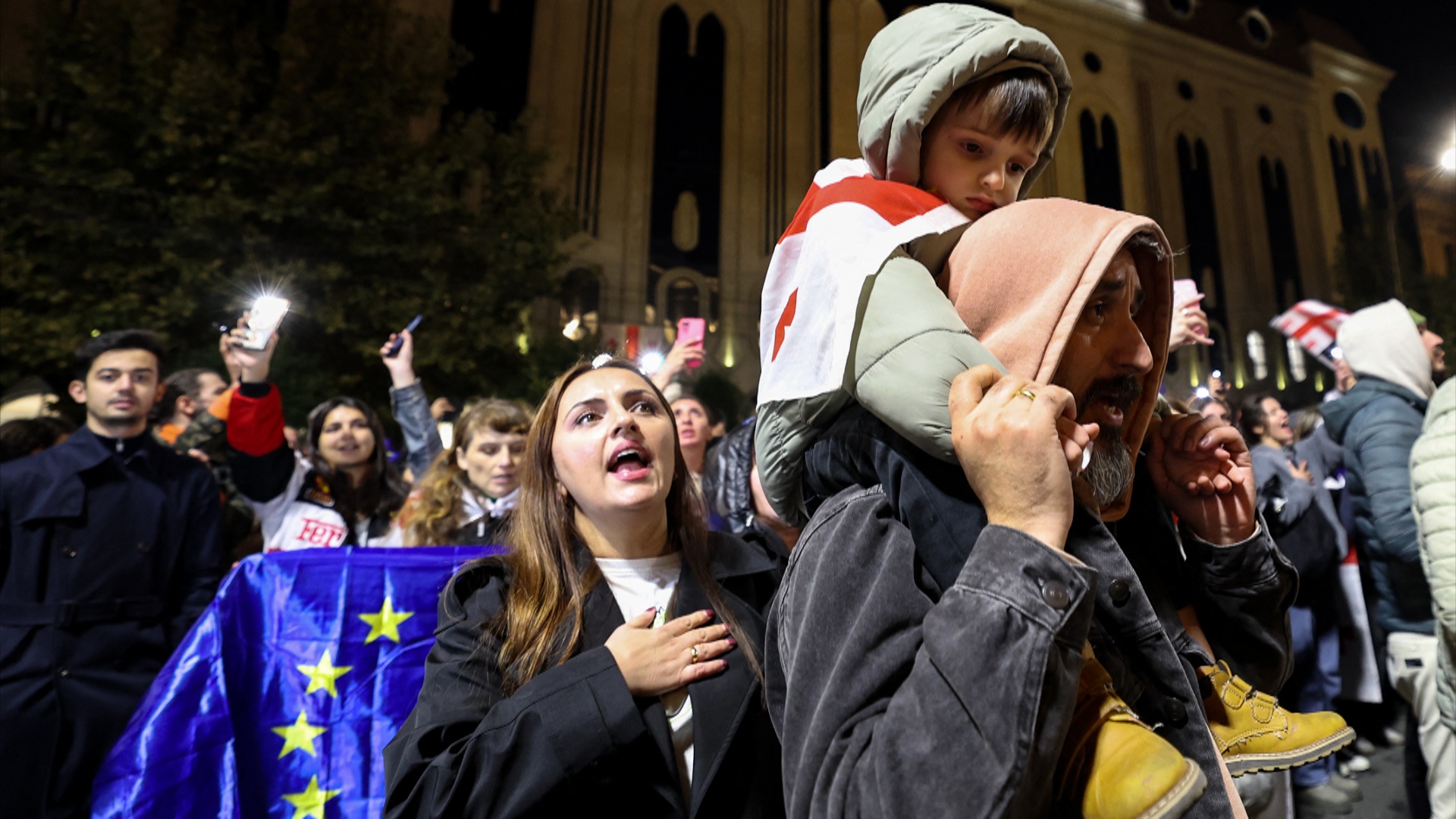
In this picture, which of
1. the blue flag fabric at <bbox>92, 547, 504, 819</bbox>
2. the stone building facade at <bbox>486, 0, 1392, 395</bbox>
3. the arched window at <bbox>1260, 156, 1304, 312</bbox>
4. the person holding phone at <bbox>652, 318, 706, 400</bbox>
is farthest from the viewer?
the arched window at <bbox>1260, 156, 1304, 312</bbox>

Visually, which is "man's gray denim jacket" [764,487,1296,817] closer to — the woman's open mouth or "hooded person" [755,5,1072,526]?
"hooded person" [755,5,1072,526]

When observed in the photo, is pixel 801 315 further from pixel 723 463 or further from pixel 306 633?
pixel 723 463

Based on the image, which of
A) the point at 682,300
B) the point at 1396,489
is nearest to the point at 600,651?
the point at 1396,489

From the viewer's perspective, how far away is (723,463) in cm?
407

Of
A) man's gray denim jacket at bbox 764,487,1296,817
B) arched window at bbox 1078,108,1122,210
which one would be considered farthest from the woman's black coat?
arched window at bbox 1078,108,1122,210

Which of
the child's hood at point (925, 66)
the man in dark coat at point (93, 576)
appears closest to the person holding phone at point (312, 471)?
the man in dark coat at point (93, 576)

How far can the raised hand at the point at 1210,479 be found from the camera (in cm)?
144

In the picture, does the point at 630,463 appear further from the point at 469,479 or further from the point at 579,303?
the point at 579,303

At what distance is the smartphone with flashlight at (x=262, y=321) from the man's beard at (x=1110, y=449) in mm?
3632

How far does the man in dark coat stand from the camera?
296cm

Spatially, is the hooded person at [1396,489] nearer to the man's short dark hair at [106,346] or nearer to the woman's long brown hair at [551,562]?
the woman's long brown hair at [551,562]

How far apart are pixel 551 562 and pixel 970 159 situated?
53.6 inches

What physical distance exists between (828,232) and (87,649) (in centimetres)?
347

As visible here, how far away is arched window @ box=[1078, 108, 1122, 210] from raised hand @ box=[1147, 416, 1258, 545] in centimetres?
2027
